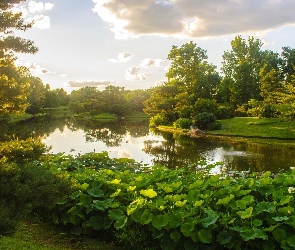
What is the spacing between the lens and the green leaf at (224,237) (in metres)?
5.20

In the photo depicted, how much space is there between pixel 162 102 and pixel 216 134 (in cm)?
1392

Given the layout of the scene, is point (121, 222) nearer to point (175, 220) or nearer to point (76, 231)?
point (175, 220)

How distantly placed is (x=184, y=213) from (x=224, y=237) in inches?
28.1

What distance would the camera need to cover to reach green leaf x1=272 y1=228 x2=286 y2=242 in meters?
5.16

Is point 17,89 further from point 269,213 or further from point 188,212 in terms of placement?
point 269,213

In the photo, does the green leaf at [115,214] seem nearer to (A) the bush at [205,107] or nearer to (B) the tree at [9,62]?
(B) the tree at [9,62]

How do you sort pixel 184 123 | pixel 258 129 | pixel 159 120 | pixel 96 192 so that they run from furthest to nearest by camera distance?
pixel 159 120, pixel 184 123, pixel 258 129, pixel 96 192

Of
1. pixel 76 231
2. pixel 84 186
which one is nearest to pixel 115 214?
pixel 76 231

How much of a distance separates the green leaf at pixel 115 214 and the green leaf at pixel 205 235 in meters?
1.49

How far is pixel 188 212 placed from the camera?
564cm

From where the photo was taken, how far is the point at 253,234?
16.6 ft

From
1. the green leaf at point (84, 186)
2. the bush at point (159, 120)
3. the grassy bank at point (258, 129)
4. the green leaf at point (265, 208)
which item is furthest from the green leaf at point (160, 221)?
the bush at point (159, 120)

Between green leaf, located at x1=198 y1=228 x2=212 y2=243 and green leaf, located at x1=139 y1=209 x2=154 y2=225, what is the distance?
2.72 ft

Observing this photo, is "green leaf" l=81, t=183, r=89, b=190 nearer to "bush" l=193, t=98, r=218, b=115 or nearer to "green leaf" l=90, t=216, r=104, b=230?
"green leaf" l=90, t=216, r=104, b=230
